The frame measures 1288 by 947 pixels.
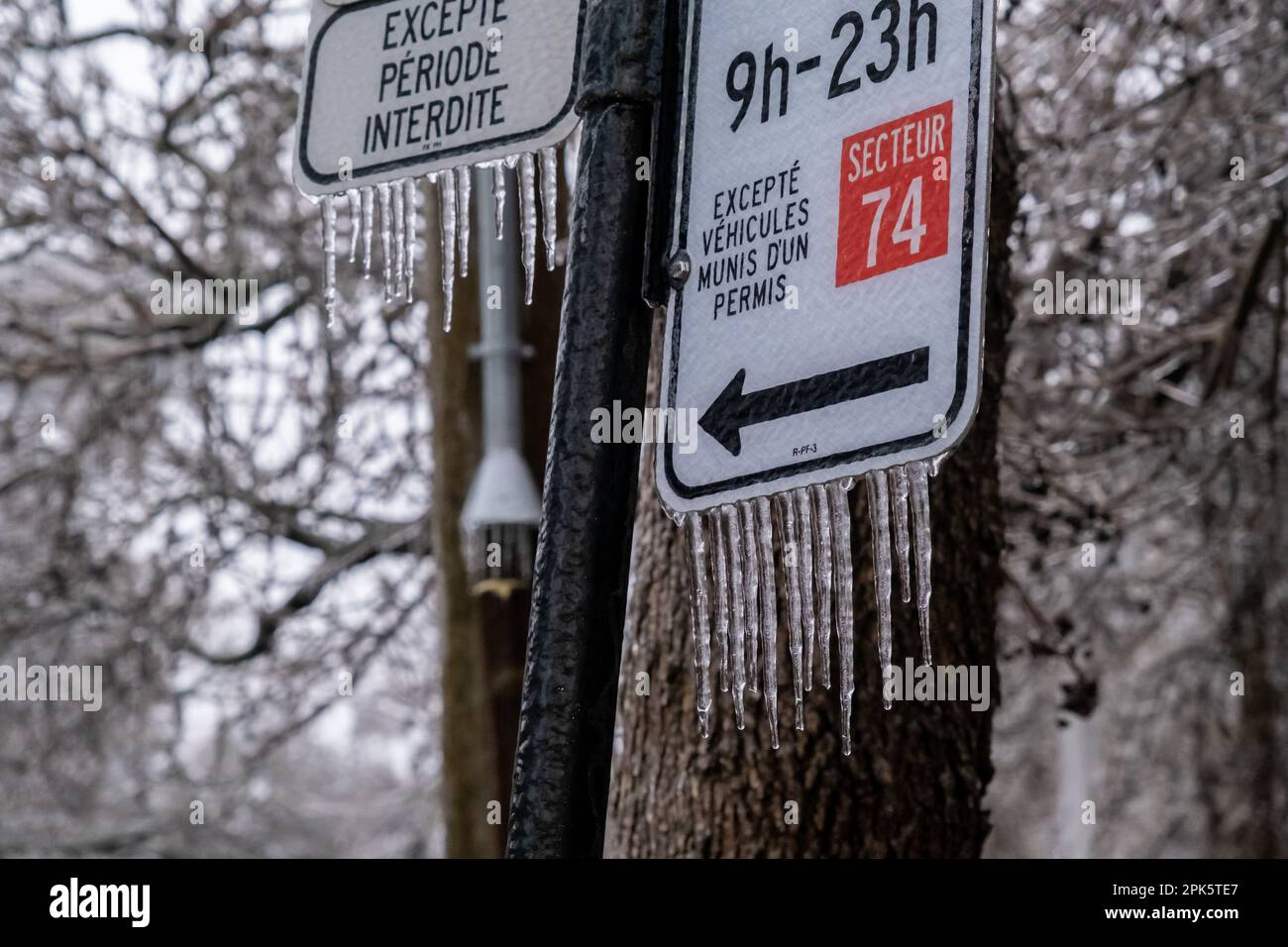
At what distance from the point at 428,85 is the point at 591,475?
707 millimetres

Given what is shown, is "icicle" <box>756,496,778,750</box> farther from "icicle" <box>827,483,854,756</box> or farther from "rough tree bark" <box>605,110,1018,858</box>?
"rough tree bark" <box>605,110,1018,858</box>

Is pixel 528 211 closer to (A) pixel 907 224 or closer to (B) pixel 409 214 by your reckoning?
(B) pixel 409 214

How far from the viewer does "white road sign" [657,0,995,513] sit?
5.64ft

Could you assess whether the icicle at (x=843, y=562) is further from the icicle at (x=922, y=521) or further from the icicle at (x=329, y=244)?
the icicle at (x=329, y=244)

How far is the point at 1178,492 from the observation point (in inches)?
271

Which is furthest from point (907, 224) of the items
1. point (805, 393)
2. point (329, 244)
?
point (329, 244)

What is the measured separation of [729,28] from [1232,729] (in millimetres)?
9618

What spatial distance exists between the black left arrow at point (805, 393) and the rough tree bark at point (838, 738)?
5.94 ft

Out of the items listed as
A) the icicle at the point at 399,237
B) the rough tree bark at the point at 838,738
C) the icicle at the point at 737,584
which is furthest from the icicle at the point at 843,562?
the rough tree bark at the point at 838,738

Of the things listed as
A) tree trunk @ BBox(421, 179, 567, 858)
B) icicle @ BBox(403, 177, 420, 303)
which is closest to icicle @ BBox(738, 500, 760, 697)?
icicle @ BBox(403, 177, 420, 303)

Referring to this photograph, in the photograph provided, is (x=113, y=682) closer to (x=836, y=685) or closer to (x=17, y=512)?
(x=17, y=512)

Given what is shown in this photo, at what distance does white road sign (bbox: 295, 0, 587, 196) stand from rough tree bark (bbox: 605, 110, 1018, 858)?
163 cm

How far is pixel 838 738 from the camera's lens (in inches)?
145

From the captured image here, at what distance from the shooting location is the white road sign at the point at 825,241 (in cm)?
172
